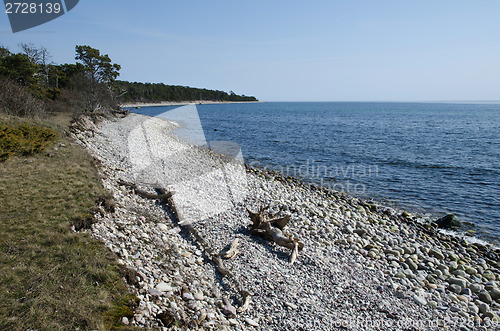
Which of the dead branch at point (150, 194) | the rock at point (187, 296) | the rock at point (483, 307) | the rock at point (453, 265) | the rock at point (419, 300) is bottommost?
the rock at point (453, 265)

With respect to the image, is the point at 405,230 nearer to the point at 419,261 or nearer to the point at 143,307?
the point at 419,261

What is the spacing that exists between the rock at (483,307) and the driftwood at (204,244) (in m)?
7.26

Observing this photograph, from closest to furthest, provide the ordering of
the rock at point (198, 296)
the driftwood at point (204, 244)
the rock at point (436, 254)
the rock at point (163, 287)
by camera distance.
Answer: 1. the rock at point (163, 287)
2. the rock at point (198, 296)
3. the driftwood at point (204, 244)
4. the rock at point (436, 254)

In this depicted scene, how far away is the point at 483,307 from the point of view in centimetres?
884

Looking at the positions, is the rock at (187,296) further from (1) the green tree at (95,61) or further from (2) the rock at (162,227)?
(1) the green tree at (95,61)

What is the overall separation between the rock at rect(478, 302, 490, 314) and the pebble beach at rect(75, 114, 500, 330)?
0.03 metres

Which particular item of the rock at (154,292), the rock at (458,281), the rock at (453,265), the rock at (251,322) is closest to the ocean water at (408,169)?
the rock at (453,265)

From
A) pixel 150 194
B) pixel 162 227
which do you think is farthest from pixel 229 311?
pixel 150 194

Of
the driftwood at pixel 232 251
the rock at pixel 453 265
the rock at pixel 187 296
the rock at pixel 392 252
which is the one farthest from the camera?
the rock at pixel 392 252

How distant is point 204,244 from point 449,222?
13.4 metres

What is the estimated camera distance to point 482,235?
47.3ft

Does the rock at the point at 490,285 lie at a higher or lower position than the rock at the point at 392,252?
lower

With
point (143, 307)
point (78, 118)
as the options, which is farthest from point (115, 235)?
point (78, 118)

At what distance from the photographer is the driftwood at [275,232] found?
10422 mm
